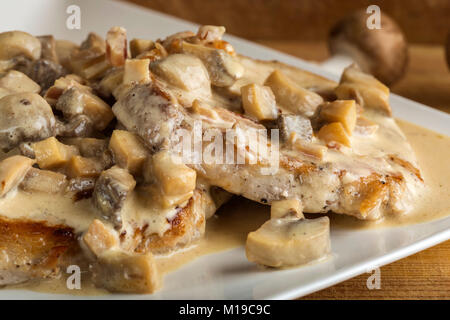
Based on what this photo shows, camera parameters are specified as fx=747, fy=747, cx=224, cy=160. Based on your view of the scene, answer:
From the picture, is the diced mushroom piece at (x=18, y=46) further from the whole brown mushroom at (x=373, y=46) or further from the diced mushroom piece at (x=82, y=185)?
the whole brown mushroom at (x=373, y=46)

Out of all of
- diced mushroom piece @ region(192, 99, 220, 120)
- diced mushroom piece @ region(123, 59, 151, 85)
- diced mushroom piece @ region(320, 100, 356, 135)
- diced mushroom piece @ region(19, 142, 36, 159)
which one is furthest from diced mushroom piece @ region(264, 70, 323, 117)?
diced mushroom piece @ region(19, 142, 36, 159)

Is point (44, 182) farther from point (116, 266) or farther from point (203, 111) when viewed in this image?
point (203, 111)

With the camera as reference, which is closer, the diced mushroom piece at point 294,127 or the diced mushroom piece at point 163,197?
the diced mushroom piece at point 163,197

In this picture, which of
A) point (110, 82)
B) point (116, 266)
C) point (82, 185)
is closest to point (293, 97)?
point (110, 82)

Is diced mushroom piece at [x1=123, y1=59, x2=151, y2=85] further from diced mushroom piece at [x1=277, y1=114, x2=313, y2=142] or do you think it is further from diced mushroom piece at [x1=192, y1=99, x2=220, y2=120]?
diced mushroom piece at [x1=277, y1=114, x2=313, y2=142]

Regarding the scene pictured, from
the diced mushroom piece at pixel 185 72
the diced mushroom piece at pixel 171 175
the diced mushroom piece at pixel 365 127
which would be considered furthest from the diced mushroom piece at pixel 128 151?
the diced mushroom piece at pixel 365 127
